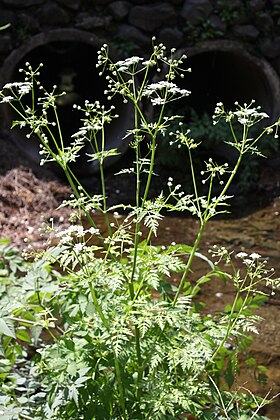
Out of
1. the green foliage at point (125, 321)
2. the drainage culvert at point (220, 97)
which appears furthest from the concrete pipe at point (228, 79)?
the green foliage at point (125, 321)

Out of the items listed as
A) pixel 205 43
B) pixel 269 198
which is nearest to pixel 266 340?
pixel 269 198

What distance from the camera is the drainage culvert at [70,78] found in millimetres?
5387

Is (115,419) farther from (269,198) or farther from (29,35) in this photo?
(29,35)

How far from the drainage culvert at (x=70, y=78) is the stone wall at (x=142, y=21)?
0.50ft

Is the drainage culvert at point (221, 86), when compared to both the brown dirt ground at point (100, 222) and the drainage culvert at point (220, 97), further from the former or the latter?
the brown dirt ground at point (100, 222)

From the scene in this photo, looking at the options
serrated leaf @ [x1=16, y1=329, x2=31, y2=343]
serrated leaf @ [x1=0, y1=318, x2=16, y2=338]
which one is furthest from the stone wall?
serrated leaf @ [x1=0, y1=318, x2=16, y2=338]

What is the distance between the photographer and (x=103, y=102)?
6688mm

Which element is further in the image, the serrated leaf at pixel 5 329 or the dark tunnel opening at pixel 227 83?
the dark tunnel opening at pixel 227 83

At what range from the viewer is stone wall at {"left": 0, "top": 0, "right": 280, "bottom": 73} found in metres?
5.43

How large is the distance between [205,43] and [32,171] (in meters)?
1.80

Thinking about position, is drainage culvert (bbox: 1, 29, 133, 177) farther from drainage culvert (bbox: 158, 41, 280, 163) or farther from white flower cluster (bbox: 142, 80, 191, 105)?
white flower cluster (bbox: 142, 80, 191, 105)

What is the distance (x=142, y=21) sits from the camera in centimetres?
553

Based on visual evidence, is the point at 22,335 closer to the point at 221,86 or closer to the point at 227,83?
the point at 227,83

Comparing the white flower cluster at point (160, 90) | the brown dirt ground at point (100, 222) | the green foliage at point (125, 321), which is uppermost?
the white flower cluster at point (160, 90)
